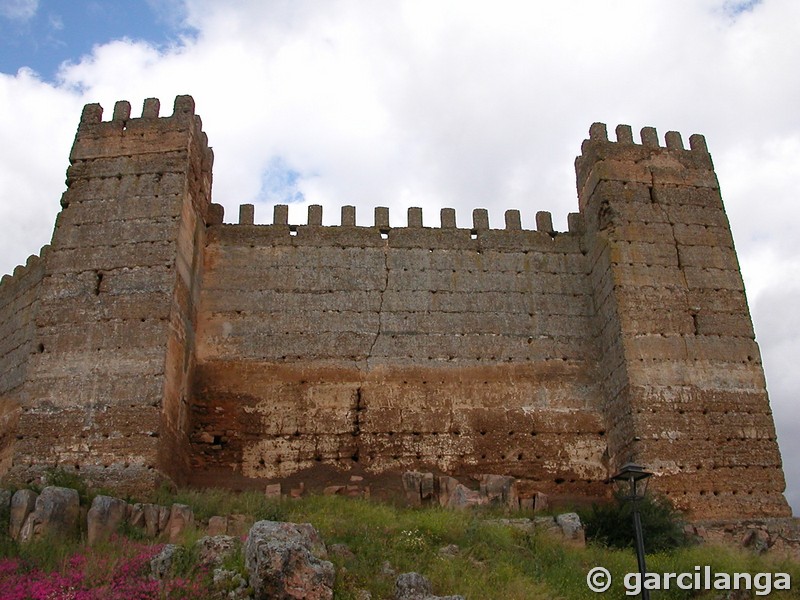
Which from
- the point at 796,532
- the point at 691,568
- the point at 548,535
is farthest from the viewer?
the point at 796,532

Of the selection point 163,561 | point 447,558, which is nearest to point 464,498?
point 447,558

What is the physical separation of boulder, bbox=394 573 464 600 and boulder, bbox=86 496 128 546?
3.53m

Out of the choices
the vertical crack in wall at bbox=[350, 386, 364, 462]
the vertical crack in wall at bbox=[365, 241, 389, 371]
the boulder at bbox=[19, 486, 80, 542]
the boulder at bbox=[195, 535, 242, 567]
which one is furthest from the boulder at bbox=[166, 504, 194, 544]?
the vertical crack in wall at bbox=[365, 241, 389, 371]

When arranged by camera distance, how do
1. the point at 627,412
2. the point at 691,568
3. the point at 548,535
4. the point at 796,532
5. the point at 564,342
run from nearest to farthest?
the point at 691,568
the point at 548,535
the point at 796,532
the point at 627,412
the point at 564,342

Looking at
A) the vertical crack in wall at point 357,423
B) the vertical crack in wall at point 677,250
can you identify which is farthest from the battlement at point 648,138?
the vertical crack in wall at point 357,423

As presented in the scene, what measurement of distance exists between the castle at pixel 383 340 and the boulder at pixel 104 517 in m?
1.27

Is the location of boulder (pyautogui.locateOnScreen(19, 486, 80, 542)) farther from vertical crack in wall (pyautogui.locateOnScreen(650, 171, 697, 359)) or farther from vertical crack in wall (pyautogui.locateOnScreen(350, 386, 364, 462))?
vertical crack in wall (pyautogui.locateOnScreen(650, 171, 697, 359))

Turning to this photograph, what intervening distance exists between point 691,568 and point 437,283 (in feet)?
20.9

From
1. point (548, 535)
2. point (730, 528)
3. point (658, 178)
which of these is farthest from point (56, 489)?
point (658, 178)

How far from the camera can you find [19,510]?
30.4 ft

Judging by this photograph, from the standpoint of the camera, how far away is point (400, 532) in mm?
9320

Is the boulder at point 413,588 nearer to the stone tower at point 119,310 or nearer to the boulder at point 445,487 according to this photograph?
the boulder at point 445,487

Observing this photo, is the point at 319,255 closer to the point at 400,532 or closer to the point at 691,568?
the point at 400,532

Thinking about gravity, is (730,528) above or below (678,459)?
below
